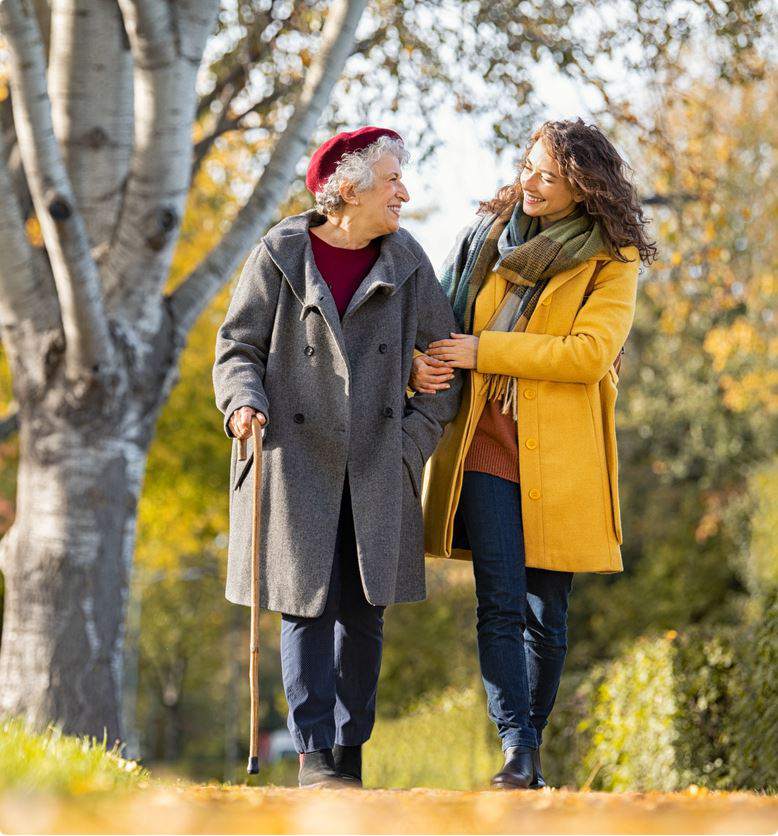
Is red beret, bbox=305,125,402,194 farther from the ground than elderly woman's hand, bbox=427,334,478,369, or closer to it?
farther from the ground

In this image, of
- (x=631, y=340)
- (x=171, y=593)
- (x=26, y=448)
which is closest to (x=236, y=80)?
(x=26, y=448)

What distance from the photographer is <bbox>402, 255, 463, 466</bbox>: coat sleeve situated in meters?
4.75

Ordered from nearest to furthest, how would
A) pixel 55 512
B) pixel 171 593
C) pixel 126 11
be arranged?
pixel 126 11
pixel 55 512
pixel 171 593

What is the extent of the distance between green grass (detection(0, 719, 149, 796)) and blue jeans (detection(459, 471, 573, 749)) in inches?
50.4

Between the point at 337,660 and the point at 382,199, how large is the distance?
1.67 meters

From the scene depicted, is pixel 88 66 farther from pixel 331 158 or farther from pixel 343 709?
pixel 343 709

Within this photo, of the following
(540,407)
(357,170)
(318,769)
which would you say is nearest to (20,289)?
(357,170)

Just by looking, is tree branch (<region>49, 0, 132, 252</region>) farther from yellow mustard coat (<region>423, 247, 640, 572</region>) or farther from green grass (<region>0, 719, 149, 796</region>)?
green grass (<region>0, 719, 149, 796</region>)

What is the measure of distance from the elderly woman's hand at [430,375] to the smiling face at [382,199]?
0.50 meters

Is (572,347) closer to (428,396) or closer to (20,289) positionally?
(428,396)

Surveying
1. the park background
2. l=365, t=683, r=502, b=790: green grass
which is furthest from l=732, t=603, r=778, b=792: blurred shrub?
l=365, t=683, r=502, b=790: green grass

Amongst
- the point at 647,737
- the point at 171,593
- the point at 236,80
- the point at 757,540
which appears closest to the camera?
the point at 647,737

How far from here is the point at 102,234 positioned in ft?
24.8

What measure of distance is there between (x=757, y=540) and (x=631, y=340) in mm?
6393
